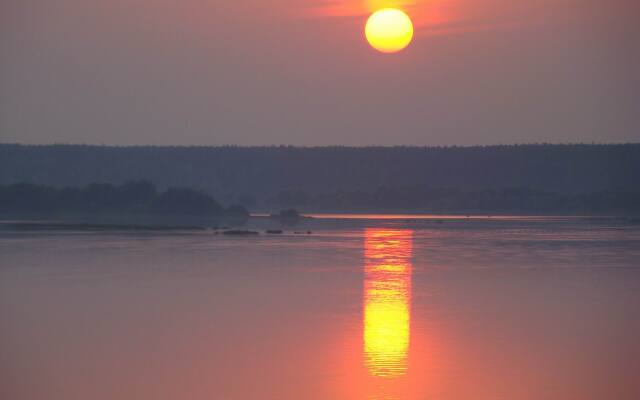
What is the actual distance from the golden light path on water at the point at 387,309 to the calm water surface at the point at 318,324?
5 cm

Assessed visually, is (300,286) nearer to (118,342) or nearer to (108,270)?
(108,270)

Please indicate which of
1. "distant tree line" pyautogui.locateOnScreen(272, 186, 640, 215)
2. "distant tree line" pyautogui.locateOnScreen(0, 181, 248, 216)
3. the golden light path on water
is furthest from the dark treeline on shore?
the golden light path on water

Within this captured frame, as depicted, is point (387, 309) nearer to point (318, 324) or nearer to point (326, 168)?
point (318, 324)

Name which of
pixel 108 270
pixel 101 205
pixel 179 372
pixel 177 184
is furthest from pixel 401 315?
pixel 177 184

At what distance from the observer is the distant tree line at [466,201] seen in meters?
75.8

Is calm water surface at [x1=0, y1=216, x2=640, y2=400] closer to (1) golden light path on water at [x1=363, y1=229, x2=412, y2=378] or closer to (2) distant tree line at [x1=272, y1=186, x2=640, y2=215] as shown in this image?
(1) golden light path on water at [x1=363, y1=229, x2=412, y2=378]

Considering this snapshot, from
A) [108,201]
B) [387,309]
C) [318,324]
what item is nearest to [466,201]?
[108,201]

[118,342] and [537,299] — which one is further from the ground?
[537,299]

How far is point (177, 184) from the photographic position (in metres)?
102

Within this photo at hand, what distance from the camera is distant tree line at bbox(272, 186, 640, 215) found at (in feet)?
249

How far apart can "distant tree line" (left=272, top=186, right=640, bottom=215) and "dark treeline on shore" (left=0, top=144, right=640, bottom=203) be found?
29.2ft

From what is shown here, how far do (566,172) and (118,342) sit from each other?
97444 millimetres

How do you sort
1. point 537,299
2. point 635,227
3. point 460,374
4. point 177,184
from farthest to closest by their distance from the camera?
1. point 177,184
2. point 635,227
3. point 537,299
4. point 460,374

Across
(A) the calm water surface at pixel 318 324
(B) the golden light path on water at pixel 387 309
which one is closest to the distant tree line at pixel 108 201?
(B) the golden light path on water at pixel 387 309
